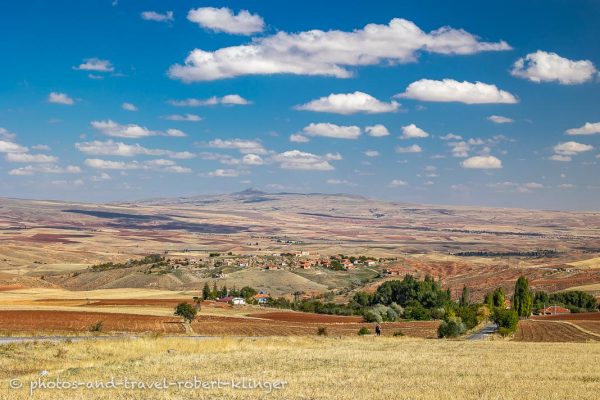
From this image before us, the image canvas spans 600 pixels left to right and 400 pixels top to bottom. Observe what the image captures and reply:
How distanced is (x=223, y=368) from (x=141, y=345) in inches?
419

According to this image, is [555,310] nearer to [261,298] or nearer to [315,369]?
[261,298]

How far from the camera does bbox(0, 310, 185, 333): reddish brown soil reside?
173 feet

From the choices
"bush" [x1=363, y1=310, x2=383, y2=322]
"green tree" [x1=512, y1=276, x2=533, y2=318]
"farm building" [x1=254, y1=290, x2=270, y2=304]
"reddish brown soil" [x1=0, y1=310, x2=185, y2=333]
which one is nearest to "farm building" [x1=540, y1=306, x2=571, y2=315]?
"green tree" [x1=512, y1=276, x2=533, y2=318]

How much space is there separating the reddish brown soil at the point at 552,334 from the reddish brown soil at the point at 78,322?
28.1 meters

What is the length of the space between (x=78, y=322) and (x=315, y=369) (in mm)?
38484

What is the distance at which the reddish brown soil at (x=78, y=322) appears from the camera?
5269 centimetres

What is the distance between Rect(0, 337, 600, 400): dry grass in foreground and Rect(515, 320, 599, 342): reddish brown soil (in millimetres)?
17475

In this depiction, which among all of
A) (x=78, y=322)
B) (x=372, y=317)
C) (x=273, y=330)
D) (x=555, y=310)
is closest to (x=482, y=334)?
(x=273, y=330)

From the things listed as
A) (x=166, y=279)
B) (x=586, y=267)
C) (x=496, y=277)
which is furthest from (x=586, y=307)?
(x=166, y=279)

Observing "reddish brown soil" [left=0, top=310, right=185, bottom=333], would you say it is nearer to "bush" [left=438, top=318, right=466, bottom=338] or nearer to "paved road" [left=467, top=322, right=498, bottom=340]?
"bush" [left=438, top=318, right=466, bottom=338]

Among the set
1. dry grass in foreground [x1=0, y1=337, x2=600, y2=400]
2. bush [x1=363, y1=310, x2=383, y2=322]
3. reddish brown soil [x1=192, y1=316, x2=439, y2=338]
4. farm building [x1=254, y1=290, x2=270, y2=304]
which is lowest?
farm building [x1=254, y1=290, x2=270, y2=304]

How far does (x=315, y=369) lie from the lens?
25281mm

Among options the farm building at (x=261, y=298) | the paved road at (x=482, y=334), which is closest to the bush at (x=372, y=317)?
the paved road at (x=482, y=334)

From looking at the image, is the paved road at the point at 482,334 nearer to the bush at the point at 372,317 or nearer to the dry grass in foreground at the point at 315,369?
the bush at the point at 372,317
